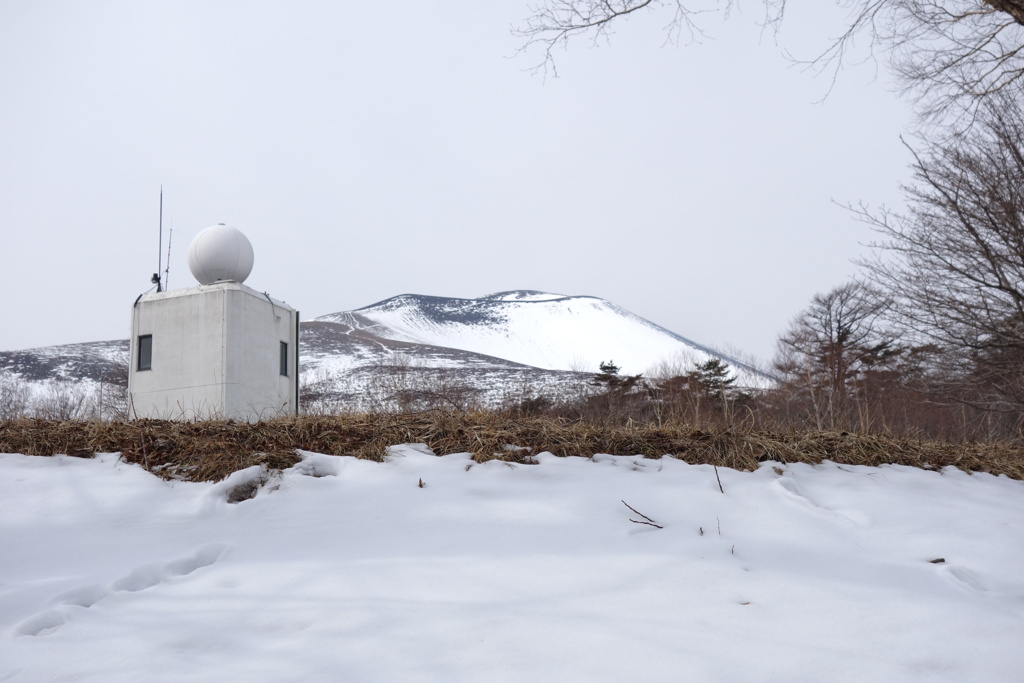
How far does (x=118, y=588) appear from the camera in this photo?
261 centimetres

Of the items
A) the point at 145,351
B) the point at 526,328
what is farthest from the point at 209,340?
the point at 526,328

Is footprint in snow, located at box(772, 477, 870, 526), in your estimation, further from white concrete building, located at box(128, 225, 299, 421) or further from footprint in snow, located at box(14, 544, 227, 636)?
white concrete building, located at box(128, 225, 299, 421)

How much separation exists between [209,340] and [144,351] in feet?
6.09

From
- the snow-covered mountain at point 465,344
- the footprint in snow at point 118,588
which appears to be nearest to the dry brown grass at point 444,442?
the footprint in snow at point 118,588

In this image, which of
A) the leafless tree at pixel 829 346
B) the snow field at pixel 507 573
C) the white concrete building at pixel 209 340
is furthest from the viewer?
the leafless tree at pixel 829 346

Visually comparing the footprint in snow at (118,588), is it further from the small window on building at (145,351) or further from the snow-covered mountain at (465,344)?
the snow-covered mountain at (465,344)

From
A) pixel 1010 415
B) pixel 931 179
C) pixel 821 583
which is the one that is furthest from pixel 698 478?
pixel 1010 415

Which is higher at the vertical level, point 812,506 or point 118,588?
point 812,506

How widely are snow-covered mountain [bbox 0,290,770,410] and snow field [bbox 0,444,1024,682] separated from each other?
26855 mm

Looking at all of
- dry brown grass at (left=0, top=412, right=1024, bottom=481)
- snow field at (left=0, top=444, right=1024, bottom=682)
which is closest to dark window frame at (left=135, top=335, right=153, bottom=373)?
dry brown grass at (left=0, top=412, right=1024, bottom=481)

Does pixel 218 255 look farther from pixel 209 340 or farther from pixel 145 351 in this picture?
pixel 145 351

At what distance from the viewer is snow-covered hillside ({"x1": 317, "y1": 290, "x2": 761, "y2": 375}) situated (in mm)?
118250

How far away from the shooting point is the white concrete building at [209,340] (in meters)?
13.5

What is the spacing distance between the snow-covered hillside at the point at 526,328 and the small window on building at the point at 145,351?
90.5 m
